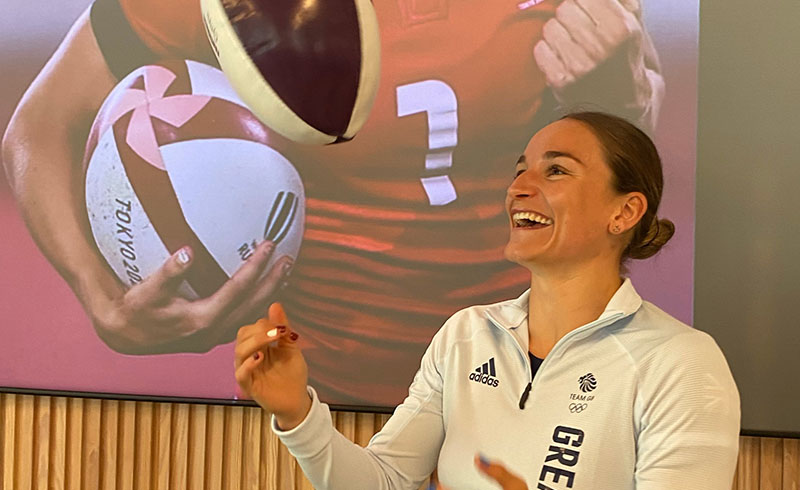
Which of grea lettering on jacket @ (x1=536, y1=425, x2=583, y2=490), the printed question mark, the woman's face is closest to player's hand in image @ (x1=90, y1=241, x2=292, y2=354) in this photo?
the printed question mark

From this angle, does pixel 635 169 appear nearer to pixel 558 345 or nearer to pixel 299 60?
pixel 558 345

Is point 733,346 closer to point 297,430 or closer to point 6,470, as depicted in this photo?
point 297,430

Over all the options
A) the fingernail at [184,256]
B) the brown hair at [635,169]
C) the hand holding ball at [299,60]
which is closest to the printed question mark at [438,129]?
the hand holding ball at [299,60]

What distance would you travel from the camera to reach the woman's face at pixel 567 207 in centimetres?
129

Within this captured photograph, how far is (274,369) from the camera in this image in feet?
3.92

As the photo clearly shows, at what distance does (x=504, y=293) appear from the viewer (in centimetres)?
180

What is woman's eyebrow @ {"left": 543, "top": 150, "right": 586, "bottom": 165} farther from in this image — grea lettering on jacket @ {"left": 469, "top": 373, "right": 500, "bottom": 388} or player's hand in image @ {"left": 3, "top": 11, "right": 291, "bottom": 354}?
player's hand in image @ {"left": 3, "top": 11, "right": 291, "bottom": 354}

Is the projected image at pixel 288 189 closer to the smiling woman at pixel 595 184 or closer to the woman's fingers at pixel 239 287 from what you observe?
the woman's fingers at pixel 239 287

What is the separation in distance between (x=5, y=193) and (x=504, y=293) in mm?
1306

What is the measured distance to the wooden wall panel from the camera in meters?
1.99

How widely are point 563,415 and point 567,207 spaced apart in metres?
0.32

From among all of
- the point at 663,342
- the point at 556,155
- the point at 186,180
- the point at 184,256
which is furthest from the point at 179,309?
the point at 663,342

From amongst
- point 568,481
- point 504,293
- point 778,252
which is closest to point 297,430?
point 568,481

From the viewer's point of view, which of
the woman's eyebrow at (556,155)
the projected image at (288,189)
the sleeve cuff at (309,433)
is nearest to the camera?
the sleeve cuff at (309,433)
